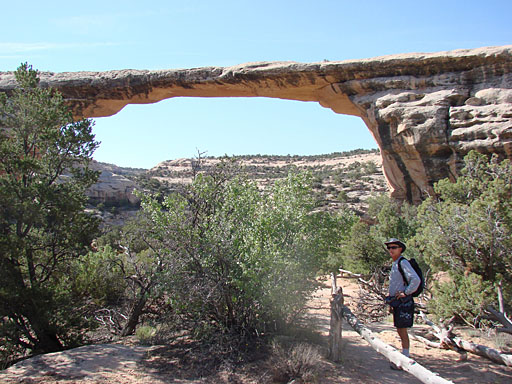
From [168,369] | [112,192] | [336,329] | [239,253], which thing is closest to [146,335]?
[168,369]

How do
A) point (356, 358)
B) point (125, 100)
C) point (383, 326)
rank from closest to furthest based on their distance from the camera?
point (356, 358)
point (383, 326)
point (125, 100)

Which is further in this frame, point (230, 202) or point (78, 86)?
point (78, 86)

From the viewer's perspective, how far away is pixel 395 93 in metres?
12.2

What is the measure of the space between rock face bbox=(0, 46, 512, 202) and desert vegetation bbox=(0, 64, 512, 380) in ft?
13.8

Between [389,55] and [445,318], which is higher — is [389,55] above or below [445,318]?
above

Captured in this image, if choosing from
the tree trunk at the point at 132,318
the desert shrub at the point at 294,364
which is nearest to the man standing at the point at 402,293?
the desert shrub at the point at 294,364

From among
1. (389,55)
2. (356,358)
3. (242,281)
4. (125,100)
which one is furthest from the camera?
(125,100)

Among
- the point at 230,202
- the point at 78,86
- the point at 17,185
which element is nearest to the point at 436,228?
the point at 230,202

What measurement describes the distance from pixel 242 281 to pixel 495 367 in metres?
3.77

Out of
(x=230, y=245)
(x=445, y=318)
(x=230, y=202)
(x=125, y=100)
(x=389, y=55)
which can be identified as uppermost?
(x=389, y=55)

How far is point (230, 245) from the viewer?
505cm

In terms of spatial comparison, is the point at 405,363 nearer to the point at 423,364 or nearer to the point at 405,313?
the point at 405,313

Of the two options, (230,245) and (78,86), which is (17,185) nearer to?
(230,245)

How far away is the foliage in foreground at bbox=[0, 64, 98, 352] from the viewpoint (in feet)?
17.9
